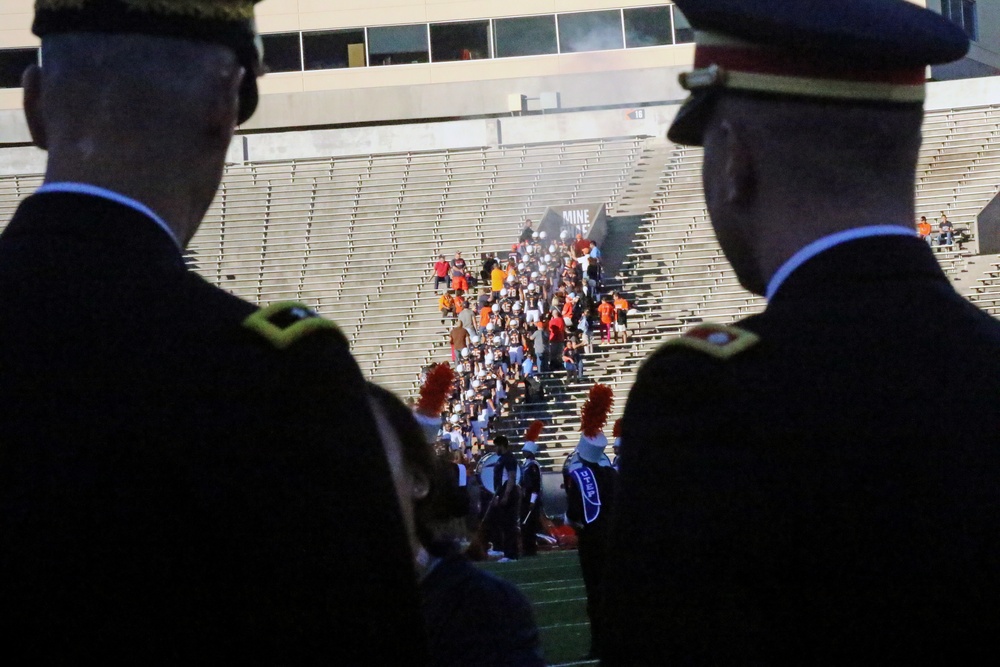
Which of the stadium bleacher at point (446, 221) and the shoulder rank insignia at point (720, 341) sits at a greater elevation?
the shoulder rank insignia at point (720, 341)

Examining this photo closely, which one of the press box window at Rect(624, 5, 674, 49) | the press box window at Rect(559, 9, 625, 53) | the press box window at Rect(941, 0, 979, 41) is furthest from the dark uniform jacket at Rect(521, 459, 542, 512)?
the press box window at Rect(941, 0, 979, 41)

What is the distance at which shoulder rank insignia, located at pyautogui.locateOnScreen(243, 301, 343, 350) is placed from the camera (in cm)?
139

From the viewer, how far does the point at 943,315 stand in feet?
4.87

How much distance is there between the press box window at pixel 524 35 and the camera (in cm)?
3331

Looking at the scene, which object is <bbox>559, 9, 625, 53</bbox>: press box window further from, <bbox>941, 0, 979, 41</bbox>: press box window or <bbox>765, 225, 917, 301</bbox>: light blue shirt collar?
<bbox>765, 225, 917, 301</bbox>: light blue shirt collar

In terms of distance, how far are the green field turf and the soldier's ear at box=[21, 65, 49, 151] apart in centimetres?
596

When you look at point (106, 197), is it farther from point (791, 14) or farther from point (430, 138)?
point (430, 138)

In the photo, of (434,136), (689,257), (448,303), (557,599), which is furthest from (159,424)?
(434,136)

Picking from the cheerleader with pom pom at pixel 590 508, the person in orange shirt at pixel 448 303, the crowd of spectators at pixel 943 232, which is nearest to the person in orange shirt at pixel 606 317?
the person in orange shirt at pixel 448 303

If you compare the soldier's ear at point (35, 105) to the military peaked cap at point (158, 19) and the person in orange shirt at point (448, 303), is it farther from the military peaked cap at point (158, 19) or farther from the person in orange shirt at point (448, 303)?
the person in orange shirt at point (448, 303)

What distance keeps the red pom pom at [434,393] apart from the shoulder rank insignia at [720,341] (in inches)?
106

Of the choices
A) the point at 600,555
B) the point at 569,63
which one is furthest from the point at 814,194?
the point at 569,63

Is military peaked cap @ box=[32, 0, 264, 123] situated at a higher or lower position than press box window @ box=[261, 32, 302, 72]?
higher

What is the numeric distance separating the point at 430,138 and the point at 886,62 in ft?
92.7
